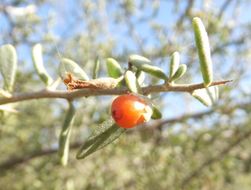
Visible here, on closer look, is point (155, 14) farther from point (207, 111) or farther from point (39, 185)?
point (39, 185)

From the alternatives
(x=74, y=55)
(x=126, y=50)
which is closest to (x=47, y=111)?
(x=74, y=55)

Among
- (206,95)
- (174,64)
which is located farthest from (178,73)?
(206,95)

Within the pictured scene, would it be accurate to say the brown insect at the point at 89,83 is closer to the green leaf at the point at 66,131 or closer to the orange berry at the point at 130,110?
the orange berry at the point at 130,110

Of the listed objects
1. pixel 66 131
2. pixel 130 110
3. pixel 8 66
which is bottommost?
pixel 66 131

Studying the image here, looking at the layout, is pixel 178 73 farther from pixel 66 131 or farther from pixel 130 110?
pixel 66 131

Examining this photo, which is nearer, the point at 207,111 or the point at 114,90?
the point at 114,90

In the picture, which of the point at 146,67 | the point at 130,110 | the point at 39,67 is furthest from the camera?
the point at 39,67
